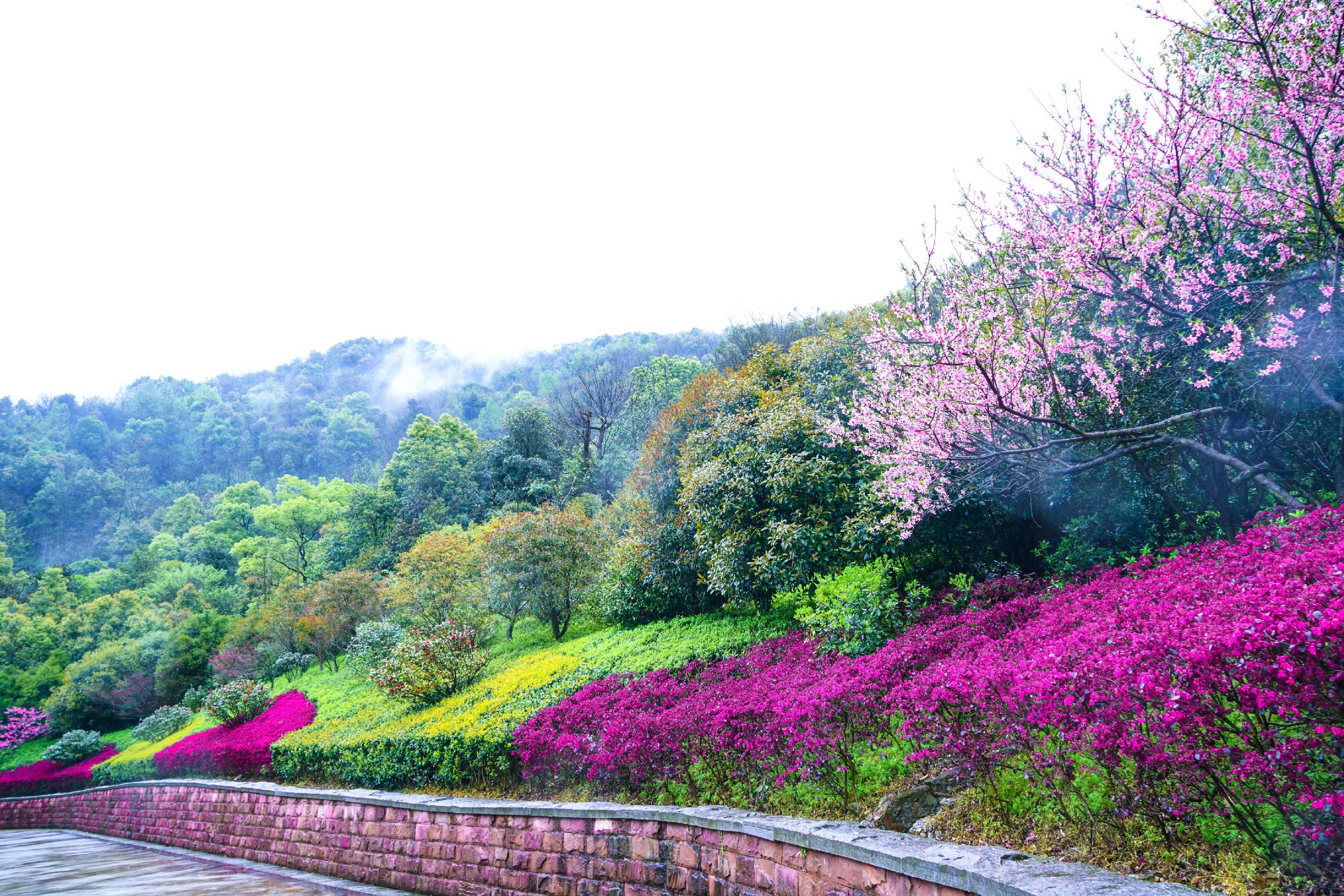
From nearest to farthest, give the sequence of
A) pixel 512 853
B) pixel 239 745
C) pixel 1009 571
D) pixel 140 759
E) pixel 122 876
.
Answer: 1. pixel 512 853
2. pixel 1009 571
3. pixel 122 876
4. pixel 239 745
5. pixel 140 759

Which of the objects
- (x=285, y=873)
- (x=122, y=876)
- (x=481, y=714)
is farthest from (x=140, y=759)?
(x=481, y=714)

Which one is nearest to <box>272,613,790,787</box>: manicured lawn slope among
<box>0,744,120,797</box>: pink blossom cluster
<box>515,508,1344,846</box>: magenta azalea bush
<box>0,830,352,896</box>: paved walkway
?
<box>0,830,352,896</box>: paved walkway

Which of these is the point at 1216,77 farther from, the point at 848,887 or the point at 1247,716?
the point at 848,887

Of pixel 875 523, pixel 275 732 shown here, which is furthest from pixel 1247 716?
pixel 275 732

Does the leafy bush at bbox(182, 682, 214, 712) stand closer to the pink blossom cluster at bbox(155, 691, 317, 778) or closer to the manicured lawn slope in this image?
the pink blossom cluster at bbox(155, 691, 317, 778)

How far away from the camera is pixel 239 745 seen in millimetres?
10633

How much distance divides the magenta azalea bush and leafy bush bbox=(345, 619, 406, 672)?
8.50 meters

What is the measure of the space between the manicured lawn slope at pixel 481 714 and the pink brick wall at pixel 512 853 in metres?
0.45

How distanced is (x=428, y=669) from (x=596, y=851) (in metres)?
5.69

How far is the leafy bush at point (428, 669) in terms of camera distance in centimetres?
955

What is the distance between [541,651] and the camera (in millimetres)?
11461

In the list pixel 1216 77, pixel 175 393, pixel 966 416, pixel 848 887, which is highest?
pixel 175 393

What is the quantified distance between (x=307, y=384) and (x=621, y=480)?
3366 inches

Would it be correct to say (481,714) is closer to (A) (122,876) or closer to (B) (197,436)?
(A) (122,876)
